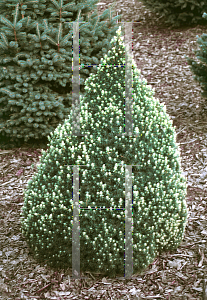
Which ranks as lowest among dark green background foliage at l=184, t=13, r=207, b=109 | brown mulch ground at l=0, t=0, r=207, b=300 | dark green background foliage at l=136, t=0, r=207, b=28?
brown mulch ground at l=0, t=0, r=207, b=300

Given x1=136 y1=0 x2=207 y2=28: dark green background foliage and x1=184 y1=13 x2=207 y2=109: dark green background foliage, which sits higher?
x1=136 y1=0 x2=207 y2=28: dark green background foliage

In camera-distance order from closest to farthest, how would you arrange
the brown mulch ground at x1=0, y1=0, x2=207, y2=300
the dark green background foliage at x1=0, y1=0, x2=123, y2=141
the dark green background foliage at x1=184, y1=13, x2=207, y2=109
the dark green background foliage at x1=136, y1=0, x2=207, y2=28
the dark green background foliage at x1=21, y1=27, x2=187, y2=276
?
the dark green background foliage at x1=21, y1=27, x2=187, y2=276, the brown mulch ground at x1=0, y1=0, x2=207, y2=300, the dark green background foliage at x1=0, y1=0, x2=123, y2=141, the dark green background foliage at x1=184, y1=13, x2=207, y2=109, the dark green background foliage at x1=136, y1=0, x2=207, y2=28

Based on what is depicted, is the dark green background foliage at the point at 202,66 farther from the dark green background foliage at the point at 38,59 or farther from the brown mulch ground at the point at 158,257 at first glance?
the dark green background foliage at the point at 38,59

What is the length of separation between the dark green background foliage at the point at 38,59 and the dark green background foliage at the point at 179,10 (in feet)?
14.6

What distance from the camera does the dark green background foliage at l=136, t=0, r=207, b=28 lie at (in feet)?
30.4

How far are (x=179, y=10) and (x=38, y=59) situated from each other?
20.2 feet

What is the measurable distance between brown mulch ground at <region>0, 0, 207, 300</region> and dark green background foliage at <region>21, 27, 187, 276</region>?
0.17 meters

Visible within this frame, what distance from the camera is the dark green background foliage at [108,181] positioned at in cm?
310

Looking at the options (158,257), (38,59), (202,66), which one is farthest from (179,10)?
(158,257)

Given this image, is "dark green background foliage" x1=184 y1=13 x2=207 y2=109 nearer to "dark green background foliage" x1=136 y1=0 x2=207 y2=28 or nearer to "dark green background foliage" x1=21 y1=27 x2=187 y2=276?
"dark green background foliage" x1=21 y1=27 x2=187 y2=276

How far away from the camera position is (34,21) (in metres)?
5.38

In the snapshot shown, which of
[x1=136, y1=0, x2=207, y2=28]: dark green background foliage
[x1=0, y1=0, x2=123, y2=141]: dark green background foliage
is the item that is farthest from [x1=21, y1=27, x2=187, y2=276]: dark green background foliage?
[x1=136, y1=0, x2=207, y2=28]: dark green background foliage

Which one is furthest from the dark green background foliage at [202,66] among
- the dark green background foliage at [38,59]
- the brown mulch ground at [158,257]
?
the dark green background foliage at [38,59]

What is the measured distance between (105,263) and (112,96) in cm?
159
